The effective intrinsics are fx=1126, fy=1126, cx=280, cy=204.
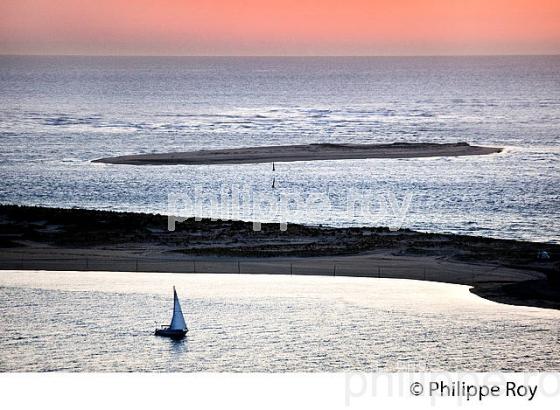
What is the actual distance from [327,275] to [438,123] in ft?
131

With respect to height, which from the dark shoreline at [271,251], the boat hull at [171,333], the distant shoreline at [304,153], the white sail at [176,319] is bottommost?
the boat hull at [171,333]

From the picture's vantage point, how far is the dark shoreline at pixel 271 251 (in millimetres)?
17516

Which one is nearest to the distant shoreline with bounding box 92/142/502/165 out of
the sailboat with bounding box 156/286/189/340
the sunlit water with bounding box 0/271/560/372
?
the sunlit water with bounding box 0/271/560/372

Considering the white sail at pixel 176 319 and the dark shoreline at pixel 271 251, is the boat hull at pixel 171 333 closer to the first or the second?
the white sail at pixel 176 319

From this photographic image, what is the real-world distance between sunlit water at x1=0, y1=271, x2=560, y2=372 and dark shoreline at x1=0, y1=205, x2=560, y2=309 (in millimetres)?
462

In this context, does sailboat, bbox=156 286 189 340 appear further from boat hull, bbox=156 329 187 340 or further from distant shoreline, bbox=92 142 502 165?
distant shoreline, bbox=92 142 502 165

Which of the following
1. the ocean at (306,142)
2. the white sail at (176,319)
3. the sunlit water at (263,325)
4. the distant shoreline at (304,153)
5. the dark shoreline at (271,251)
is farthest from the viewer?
the distant shoreline at (304,153)

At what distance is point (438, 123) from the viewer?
56875 millimetres

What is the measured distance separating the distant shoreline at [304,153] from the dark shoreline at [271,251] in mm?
16245

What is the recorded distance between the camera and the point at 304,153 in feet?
133

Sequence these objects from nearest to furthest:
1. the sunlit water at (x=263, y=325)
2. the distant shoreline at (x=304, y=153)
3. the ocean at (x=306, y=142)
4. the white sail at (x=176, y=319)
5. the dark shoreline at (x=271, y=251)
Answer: the sunlit water at (x=263, y=325), the white sail at (x=176, y=319), the dark shoreline at (x=271, y=251), the ocean at (x=306, y=142), the distant shoreline at (x=304, y=153)

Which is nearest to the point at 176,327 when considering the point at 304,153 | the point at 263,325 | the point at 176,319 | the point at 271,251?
the point at 176,319

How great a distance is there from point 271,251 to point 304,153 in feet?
69.2

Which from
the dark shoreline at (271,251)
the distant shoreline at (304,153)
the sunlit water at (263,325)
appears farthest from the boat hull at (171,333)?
the distant shoreline at (304,153)
